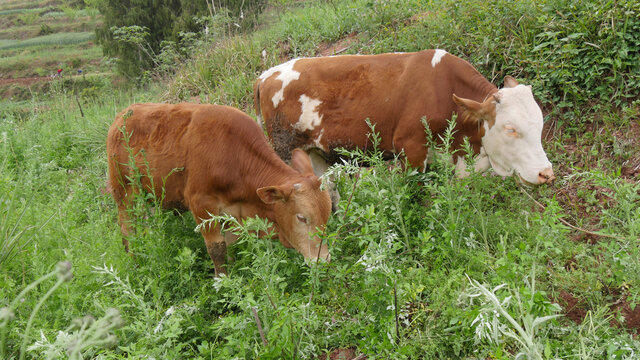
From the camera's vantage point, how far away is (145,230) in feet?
11.9

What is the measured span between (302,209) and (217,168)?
0.82 metres

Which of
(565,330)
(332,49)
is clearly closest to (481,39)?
(332,49)

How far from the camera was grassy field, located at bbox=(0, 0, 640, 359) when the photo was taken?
2283 mm

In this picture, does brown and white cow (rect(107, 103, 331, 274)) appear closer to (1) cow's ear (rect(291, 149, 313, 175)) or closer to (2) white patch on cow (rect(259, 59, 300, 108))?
(1) cow's ear (rect(291, 149, 313, 175))

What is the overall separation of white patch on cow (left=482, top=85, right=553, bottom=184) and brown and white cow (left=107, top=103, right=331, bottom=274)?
1.63 m

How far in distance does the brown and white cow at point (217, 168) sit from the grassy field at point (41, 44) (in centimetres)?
1678

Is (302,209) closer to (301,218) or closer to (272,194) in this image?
(301,218)

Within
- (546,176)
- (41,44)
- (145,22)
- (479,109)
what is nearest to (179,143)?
(479,109)

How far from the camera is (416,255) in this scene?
334 cm

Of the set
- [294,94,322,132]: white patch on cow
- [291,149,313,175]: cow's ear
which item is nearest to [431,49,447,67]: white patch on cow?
[294,94,322,132]: white patch on cow

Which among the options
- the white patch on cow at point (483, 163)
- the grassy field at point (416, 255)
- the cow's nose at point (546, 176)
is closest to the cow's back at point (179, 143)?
the grassy field at point (416, 255)

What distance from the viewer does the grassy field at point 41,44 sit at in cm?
2238

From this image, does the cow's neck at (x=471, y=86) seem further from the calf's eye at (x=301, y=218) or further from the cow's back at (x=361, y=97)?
the calf's eye at (x=301, y=218)

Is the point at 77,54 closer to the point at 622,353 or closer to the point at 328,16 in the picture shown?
Answer: the point at 328,16
